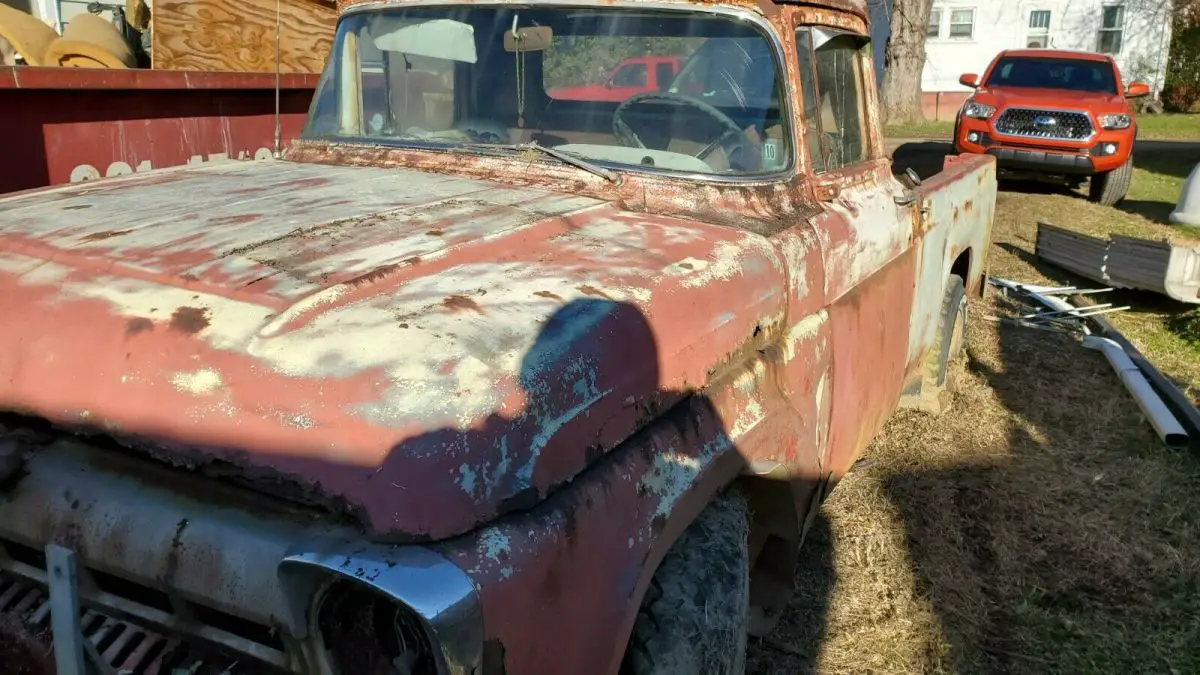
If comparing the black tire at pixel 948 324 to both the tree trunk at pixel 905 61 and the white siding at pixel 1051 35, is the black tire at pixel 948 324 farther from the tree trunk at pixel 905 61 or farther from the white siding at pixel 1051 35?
the white siding at pixel 1051 35

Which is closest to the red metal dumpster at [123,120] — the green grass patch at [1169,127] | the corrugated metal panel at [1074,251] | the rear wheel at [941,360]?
the rear wheel at [941,360]

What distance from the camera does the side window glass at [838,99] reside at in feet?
10.2

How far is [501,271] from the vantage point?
2039 millimetres

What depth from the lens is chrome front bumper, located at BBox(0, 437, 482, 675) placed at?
4.61ft

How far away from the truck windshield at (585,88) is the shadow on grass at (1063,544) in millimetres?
1668

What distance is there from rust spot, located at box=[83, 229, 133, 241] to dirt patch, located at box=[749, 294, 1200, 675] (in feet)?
6.94

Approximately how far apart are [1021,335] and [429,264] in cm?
537

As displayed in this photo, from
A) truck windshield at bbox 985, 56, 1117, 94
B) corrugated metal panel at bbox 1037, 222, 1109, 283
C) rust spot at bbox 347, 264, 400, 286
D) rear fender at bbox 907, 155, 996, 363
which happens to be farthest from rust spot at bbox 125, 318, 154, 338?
truck windshield at bbox 985, 56, 1117, 94

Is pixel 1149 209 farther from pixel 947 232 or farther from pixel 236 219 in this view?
pixel 236 219

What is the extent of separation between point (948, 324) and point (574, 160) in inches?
102

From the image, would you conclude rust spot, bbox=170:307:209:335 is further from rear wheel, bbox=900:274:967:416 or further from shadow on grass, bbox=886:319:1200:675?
rear wheel, bbox=900:274:967:416

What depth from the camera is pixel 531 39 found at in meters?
3.05

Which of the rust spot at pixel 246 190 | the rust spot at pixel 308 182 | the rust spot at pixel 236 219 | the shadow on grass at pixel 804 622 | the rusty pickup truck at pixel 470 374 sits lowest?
the shadow on grass at pixel 804 622

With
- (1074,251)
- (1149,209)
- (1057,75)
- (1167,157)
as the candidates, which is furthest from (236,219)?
(1167,157)
